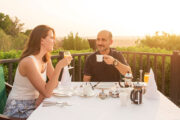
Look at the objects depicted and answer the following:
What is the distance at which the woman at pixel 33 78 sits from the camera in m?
2.21

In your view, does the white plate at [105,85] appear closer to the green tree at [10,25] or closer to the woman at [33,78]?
the woman at [33,78]

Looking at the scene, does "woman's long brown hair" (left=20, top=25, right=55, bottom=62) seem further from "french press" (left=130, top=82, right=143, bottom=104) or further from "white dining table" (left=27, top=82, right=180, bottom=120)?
"french press" (left=130, top=82, right=143, bottom=104)

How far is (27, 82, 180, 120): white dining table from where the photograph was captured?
5.49 feet

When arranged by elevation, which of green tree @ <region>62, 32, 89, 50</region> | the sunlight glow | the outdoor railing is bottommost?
the outdoor railing

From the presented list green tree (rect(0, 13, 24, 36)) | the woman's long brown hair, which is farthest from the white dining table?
green tree (rect(0, 13, 24, 36))

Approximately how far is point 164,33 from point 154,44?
547 mm

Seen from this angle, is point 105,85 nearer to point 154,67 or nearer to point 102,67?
point 102,67

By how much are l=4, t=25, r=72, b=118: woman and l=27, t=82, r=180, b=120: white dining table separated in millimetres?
195

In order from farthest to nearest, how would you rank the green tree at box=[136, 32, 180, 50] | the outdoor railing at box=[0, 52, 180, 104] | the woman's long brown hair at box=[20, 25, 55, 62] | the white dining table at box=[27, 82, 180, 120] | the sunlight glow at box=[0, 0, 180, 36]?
the green tree at box=[136, 32, 180, 50], the sunlight glow at box=[0, 0, 180, 36], the outdoor railing at box=[0, 52, 180, 104], the woman's long brown hair at box=[20, 25, 55, 62], the white dining table at box=[27, 82, 180, 120]

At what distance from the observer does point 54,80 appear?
2.24 metres

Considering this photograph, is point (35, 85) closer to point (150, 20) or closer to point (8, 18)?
point (150, 20)

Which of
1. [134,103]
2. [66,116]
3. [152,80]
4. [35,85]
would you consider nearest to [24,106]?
[35,85]

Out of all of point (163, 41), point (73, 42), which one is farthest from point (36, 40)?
point (163, 41)

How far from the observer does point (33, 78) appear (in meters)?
2.21
